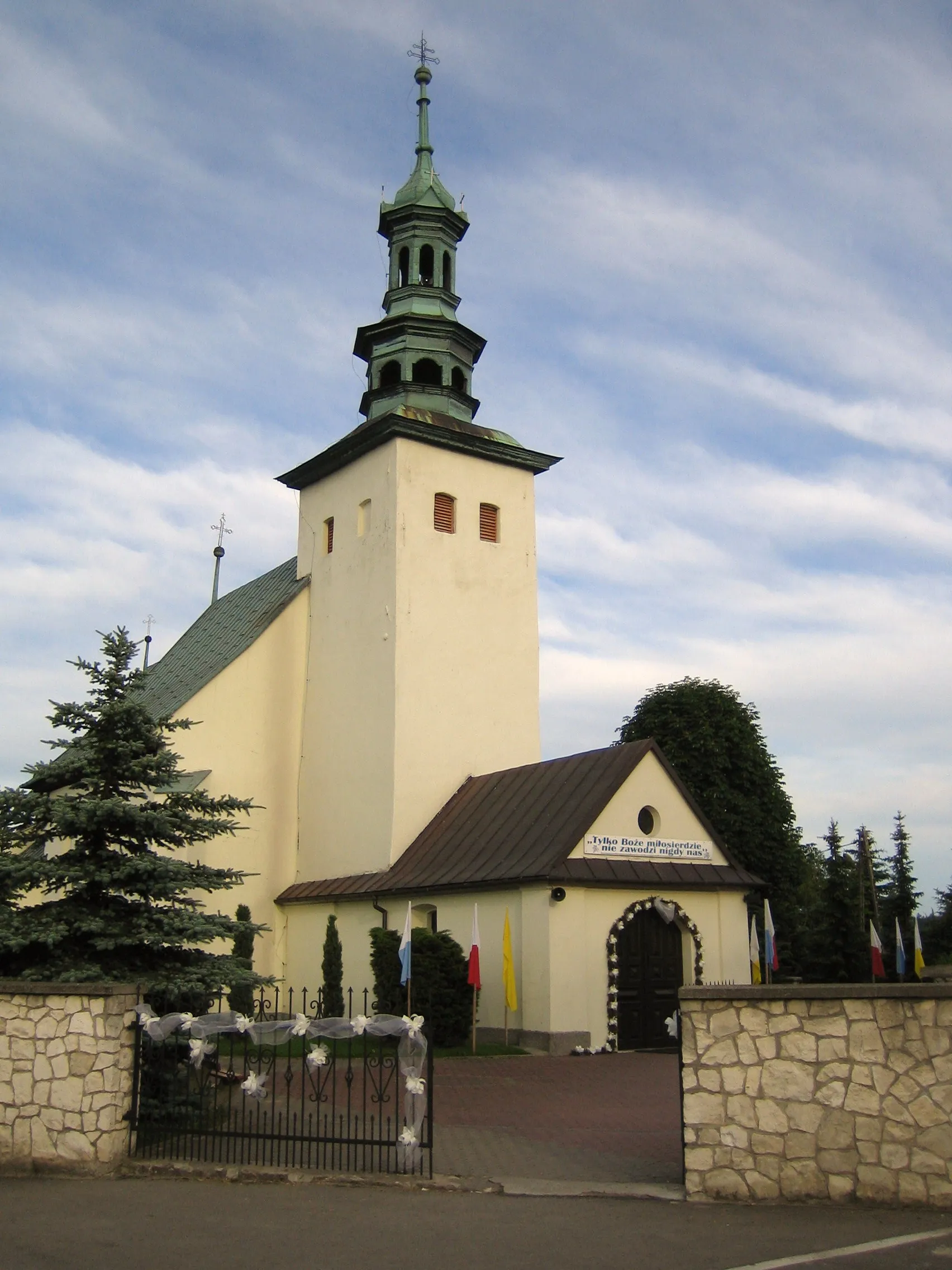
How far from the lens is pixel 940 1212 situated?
24.5 ft

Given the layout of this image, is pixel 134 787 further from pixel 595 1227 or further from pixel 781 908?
pixel 781 908

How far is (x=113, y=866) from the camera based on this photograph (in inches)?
459

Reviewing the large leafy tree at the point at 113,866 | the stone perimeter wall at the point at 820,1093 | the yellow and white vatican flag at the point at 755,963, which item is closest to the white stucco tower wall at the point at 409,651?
the yellow and white vatican flag at the point at 755,963

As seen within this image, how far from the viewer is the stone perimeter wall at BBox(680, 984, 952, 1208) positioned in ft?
25.1

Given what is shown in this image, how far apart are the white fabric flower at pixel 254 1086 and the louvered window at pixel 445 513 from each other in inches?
658

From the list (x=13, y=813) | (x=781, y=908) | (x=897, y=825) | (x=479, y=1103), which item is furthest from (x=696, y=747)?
(x=13, y=813)

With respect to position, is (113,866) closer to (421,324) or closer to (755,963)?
(755,963)

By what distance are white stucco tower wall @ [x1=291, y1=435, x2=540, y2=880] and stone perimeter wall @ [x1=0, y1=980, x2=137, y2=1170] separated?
1314cm

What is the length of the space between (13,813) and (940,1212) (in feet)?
29.2

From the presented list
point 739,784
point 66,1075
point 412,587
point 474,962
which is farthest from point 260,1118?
point 739,784

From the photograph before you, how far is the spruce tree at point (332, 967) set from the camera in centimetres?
2195

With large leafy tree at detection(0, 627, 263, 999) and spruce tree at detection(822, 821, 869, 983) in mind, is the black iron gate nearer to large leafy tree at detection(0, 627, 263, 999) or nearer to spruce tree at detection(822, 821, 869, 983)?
large leafy tree at detection(0, 627, 263, 999)

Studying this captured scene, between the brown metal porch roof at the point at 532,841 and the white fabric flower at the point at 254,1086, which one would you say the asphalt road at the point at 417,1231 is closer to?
the white fabric flower at the point at 254,1086

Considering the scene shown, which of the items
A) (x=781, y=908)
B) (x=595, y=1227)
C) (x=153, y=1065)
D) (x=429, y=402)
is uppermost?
(x=429, y=402)
